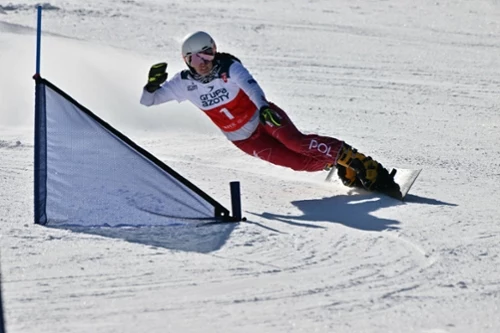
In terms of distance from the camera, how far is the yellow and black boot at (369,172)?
8.91 m

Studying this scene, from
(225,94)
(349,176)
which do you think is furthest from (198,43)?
(349,176)

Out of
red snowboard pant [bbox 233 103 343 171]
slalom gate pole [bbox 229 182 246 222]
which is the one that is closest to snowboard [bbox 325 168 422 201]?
red snowboard pant [bbox 233 103 343 171]

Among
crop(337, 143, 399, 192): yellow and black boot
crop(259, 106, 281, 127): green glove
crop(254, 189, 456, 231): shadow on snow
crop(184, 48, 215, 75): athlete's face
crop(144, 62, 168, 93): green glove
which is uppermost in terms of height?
crop(184, 48, 215, 75): athlete's face

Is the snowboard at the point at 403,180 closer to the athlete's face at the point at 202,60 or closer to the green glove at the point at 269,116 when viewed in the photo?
the green glove at the point at 269,116

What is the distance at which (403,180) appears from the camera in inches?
359

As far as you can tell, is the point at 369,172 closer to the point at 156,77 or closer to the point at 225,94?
the point at 225,94

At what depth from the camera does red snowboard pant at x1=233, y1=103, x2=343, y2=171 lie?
898cm

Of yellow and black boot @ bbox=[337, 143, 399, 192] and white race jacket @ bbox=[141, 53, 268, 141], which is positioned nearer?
white race jacket @ bbox=[141, 53, 268, 141]

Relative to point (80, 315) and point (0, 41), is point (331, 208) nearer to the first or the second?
point (80, 315)

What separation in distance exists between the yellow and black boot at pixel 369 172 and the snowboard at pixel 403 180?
0.05 meters

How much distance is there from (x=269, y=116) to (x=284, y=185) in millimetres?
992

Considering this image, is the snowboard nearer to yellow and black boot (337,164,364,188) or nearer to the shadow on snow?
the shadow on snow

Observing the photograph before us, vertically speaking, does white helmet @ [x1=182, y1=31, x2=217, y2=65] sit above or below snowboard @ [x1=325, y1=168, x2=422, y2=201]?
above

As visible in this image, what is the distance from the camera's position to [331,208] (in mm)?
8594
